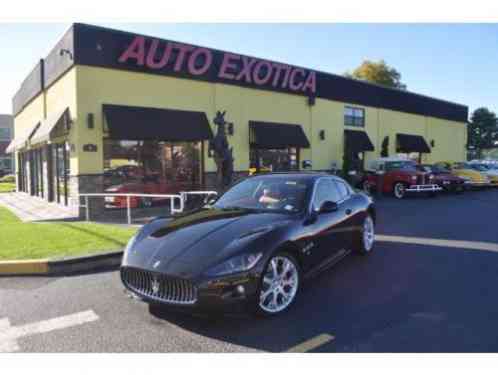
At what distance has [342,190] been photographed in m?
6.12

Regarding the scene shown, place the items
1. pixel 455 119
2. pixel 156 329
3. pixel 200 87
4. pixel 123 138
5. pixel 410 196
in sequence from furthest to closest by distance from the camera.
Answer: pixel 455 119, pixel 410 196, pixel 200 87, pixel 123 138, pixel 156 329

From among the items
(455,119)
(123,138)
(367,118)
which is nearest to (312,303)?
(123,138)

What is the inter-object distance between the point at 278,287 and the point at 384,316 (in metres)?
1.11

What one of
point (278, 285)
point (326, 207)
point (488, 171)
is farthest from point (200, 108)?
point (488, 171)

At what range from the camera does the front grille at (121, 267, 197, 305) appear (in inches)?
137

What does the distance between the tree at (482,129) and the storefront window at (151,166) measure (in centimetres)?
4887

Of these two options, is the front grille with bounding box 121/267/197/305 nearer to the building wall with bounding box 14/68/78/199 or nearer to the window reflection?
the window reflection

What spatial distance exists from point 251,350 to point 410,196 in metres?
15.4

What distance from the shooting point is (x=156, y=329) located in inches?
143

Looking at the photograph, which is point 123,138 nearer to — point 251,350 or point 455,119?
point 251,350

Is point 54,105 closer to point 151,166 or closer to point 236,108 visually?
point 151,166

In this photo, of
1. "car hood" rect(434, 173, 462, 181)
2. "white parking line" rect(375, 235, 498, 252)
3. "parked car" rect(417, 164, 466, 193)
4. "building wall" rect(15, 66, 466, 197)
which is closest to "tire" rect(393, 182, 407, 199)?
"parked car" rect(417, 164, 466, 193)

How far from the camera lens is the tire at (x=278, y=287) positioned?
3770mm

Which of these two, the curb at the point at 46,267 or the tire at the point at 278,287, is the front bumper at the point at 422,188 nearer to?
the tire at the point at 278,287
